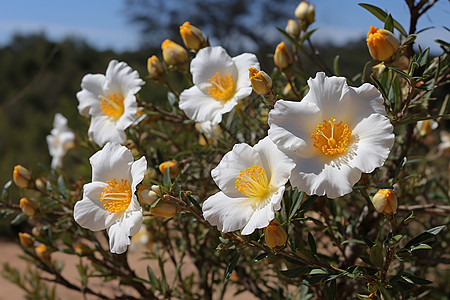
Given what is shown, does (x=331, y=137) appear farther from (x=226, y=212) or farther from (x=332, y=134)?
(x=226, y=212)

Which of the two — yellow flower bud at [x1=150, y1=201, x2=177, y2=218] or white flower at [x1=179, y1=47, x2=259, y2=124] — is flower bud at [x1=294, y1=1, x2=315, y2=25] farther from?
yellow flower bud at [x1=150, y1=201, x2=177, y2=218]

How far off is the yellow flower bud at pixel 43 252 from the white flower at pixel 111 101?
0.36 meters

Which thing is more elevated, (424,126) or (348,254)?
(424,126)

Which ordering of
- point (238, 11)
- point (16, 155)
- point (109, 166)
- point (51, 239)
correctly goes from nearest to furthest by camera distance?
1. point (109, 166)
2. point (51, 239)
3. point (16, 155)
4. point (238, 11)

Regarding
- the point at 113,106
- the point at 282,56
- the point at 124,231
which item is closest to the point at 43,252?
the point at 113,106

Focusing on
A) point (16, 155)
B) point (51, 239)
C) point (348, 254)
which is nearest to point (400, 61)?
point (348, 254)

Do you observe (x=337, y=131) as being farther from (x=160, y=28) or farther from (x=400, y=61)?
(x=160, y=28)

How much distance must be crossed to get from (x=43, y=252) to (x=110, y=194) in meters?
0.54

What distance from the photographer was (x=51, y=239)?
52.9 inches

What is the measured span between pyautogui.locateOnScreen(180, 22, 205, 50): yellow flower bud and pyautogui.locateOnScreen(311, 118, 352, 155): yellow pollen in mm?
434

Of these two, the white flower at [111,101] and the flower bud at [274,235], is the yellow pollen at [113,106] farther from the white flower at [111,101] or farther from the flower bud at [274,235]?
the flower bud at [274,235]

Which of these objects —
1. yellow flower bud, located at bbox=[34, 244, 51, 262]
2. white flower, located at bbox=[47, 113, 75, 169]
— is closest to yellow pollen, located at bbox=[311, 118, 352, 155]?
yellow flower bud, located at bbox=[34, 244, 51, 262]

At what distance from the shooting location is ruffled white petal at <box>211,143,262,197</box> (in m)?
0.78

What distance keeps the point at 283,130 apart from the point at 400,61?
328mm
